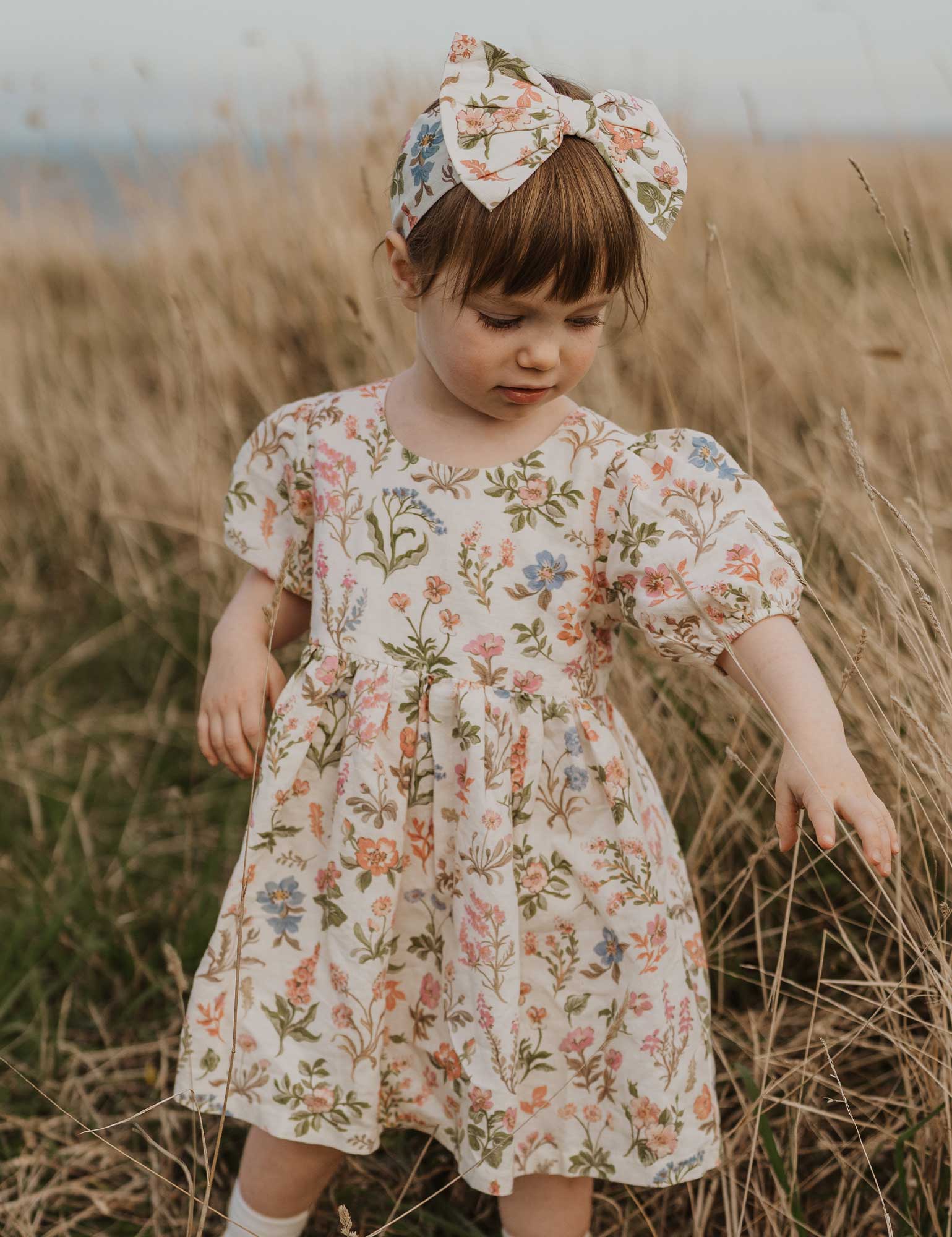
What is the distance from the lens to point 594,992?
1431 mm

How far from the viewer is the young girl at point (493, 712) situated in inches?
49.8

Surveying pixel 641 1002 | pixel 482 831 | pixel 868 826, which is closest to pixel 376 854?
pixel 482 831

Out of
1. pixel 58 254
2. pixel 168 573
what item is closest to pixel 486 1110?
pixel 168 573

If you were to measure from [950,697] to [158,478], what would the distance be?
237 centimetres

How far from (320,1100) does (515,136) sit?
114 centimetres

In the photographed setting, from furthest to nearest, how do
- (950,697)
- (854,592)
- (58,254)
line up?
(58,254), (854,592), (950,697)

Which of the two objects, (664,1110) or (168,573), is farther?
(168,573)

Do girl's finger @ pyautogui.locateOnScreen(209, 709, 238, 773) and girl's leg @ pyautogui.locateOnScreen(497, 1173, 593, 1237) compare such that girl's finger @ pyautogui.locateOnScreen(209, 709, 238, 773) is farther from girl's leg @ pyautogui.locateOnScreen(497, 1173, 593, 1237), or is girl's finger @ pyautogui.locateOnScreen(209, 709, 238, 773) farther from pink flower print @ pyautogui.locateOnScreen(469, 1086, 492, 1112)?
girl's leg @ pyautogui.locateOnScreen(497, 1173, 593, 1237)

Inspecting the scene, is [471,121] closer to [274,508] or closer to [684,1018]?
[274,508]

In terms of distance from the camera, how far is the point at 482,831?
135cm

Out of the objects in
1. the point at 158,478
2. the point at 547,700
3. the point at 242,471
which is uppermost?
the point at 242,471

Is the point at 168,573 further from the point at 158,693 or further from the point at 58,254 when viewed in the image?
the point at 58,254

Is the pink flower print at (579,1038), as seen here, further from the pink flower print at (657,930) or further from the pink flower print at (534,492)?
the pink flower print at (534,492)

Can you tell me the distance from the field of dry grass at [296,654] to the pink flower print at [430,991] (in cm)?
30
